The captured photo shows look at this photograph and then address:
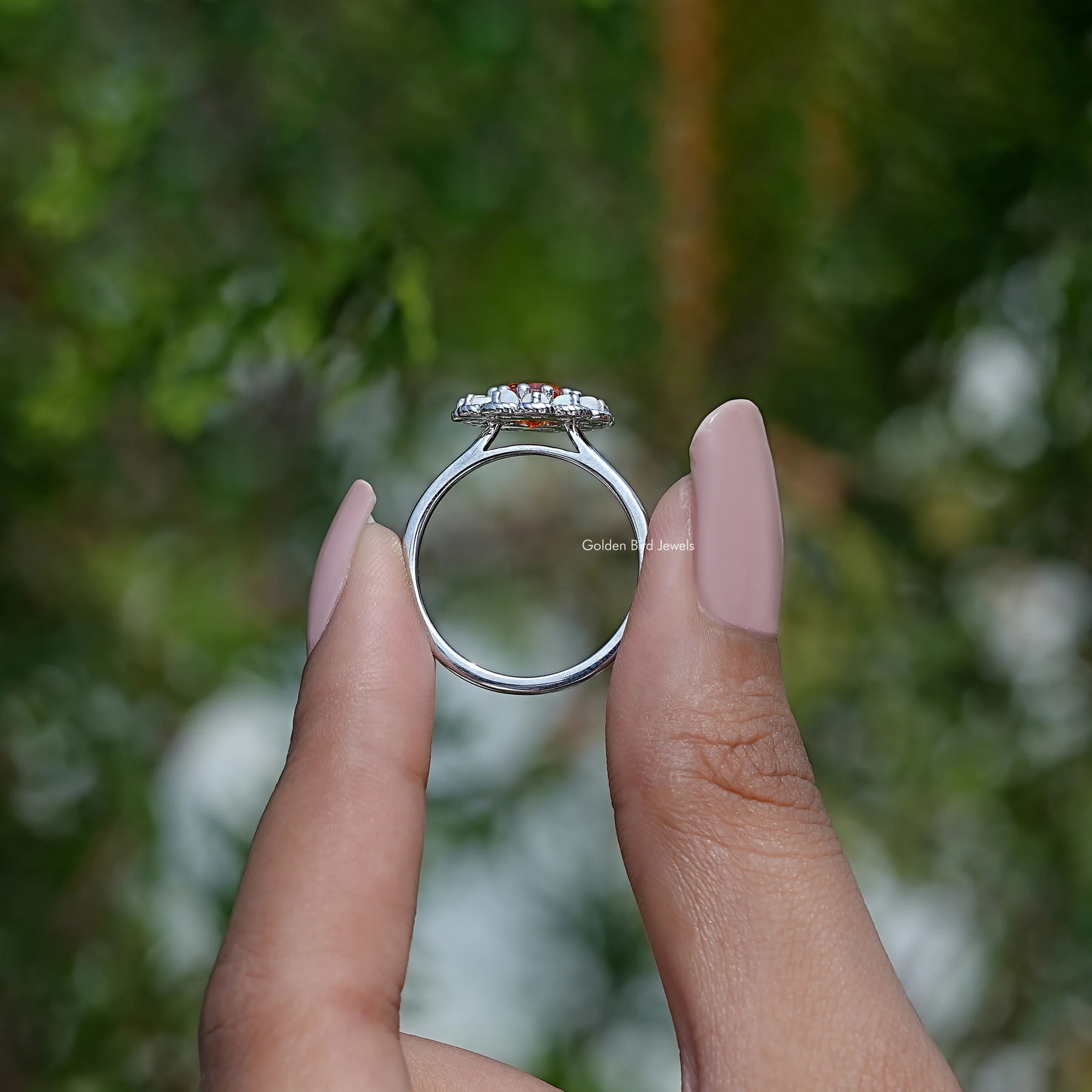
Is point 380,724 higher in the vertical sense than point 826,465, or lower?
lower

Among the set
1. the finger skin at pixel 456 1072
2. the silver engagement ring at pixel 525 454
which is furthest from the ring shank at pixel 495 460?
the finger skin at pixel 456 1072

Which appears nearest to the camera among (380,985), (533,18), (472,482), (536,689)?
(380,985)

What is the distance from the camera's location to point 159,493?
4.14 feet

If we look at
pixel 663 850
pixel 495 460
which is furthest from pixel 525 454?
pixel 663 850

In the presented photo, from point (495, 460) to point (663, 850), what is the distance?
0.44m

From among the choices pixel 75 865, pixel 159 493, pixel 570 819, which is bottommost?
pixel 75 865

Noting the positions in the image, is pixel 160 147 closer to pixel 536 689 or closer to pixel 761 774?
pixel 536 689

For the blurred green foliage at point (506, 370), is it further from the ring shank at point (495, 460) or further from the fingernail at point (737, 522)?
the fingernail at point (737, 522)

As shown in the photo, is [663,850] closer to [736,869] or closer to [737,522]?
[736,869]

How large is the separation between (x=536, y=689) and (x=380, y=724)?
208mm

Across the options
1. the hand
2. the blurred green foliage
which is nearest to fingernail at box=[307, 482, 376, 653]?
the hand

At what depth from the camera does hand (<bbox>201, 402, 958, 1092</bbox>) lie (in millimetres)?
703

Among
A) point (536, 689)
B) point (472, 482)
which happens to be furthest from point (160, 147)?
point (536, 689)

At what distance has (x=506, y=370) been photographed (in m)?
1.20
